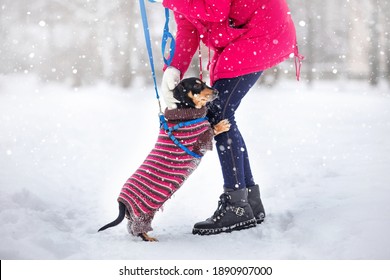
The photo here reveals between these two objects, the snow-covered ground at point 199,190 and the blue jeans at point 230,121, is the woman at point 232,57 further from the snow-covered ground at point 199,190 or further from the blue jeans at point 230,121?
the snow-covered ground at point 199,190

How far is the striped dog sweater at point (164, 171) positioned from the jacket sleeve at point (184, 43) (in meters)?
0.32

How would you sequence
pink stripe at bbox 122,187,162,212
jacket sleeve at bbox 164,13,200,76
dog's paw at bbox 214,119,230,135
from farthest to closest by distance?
jacket sleeve at bbox 164,13,200,76
dog's paw at bbox 214,119,230,135
pink stripe at bbox 122,187,162,212

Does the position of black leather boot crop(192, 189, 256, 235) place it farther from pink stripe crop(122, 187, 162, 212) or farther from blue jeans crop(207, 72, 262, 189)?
pink stripe crop(122, 187, 162, 212)

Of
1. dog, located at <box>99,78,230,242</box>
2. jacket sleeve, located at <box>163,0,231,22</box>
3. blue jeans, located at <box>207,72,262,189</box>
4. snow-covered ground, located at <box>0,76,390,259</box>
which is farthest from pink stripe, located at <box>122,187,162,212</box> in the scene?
jacket sleeve, located at <box>163,0,231,22</box>

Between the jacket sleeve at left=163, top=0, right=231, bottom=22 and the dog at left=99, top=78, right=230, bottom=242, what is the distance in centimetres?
35

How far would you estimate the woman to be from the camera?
2.29 m

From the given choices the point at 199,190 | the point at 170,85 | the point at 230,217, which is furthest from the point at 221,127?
the point at 199,190

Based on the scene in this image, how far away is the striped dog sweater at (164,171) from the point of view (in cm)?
Result: 224

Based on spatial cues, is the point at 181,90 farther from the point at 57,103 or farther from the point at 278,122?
the point at 57,103

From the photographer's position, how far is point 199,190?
11.3ft

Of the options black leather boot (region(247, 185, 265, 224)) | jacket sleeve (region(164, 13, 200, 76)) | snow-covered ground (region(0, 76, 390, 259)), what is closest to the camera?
snow-covered ground (region(0, 76, 390, 259))

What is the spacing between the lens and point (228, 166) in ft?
7.92

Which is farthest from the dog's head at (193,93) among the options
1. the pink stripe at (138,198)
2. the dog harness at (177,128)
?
the pink stripe at (138,198)
